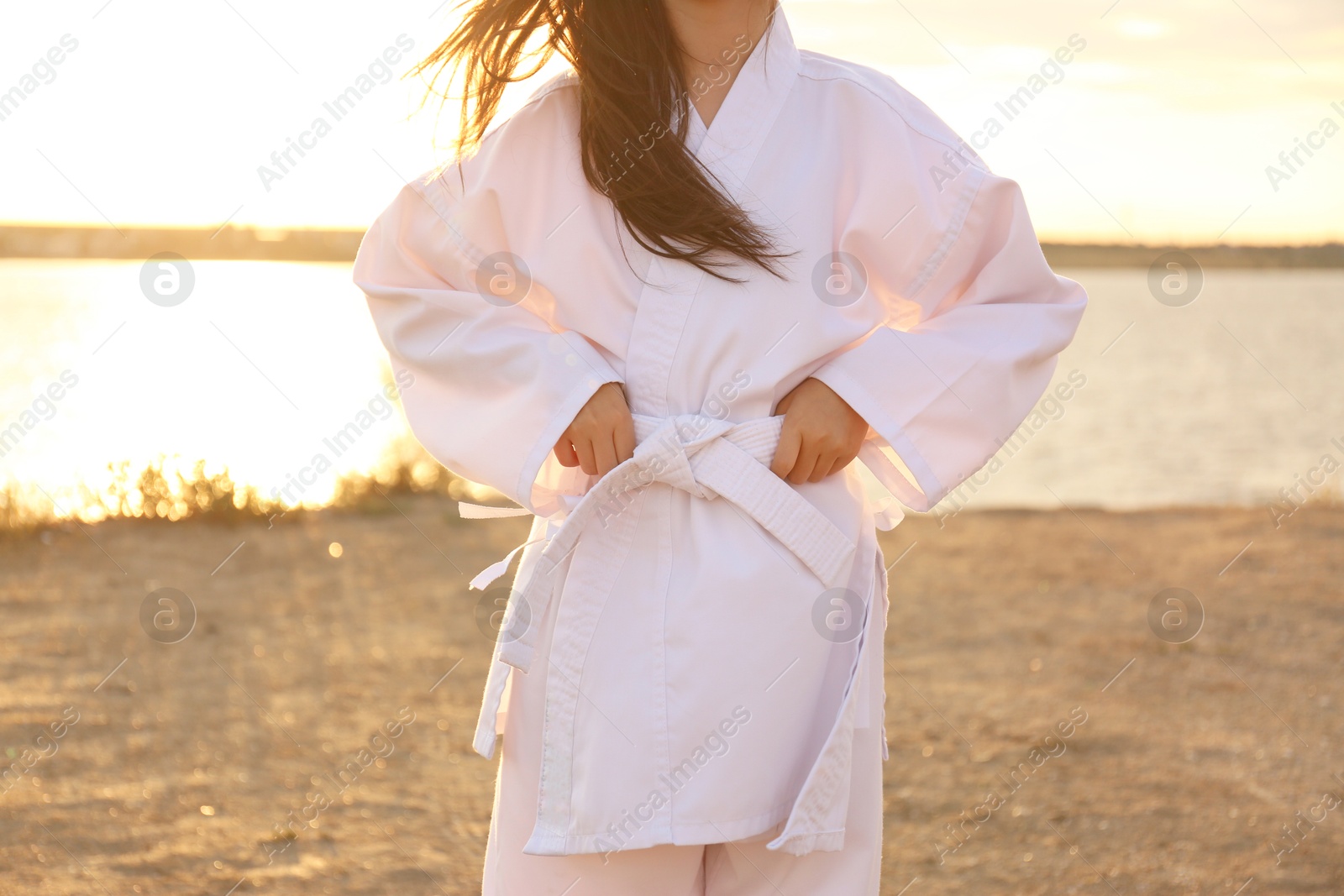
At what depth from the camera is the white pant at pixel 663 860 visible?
59.9 inches

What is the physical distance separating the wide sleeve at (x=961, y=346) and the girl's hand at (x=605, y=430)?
0.93 ft

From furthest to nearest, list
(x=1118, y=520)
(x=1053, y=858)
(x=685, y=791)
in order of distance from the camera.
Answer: (x=1118, y=520) → (x=1053, y=858) → (x=685, y=791)

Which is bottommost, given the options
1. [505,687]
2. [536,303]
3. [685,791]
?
[685,791]

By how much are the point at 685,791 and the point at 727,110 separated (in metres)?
0.95

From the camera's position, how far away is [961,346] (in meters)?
1.58

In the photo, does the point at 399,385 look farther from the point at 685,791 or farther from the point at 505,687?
the point at 685,791

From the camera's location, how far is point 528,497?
62.4 inches

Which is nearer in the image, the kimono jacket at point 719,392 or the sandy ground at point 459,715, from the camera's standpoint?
the kimono jacket at point 719,392

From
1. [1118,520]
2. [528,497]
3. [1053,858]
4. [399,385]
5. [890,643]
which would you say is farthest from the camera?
[1118,520]

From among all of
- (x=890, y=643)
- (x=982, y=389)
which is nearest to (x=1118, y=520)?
(x=890, y=643)
